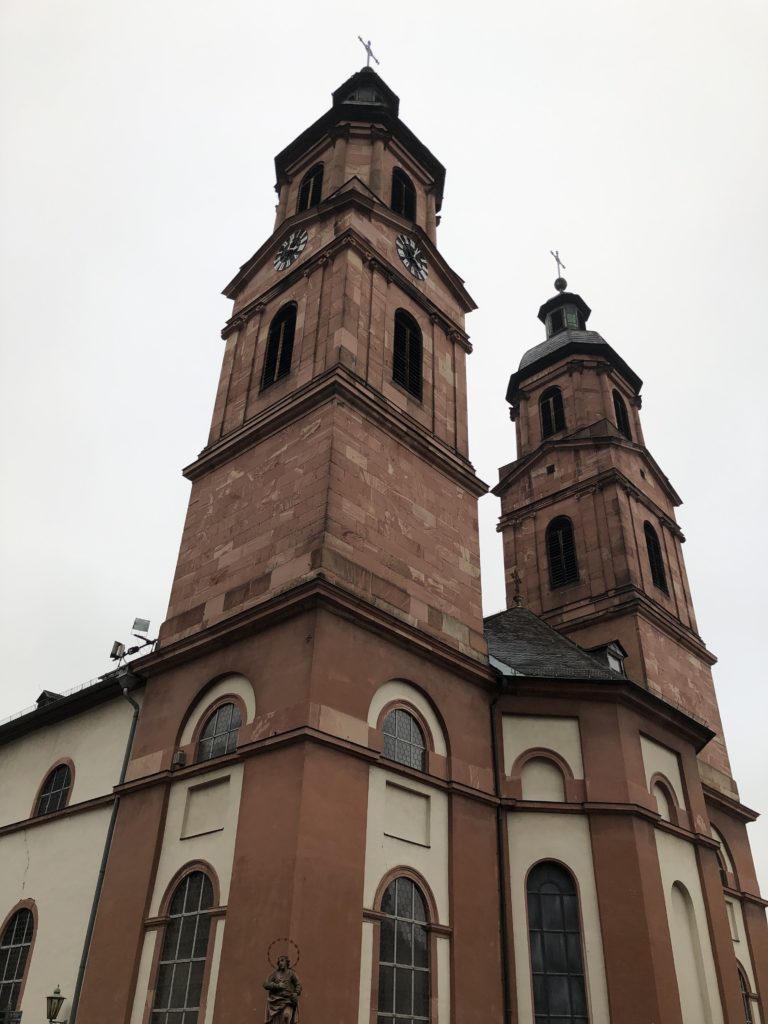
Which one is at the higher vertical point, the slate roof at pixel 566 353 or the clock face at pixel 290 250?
the slate roof at pixel 566 353

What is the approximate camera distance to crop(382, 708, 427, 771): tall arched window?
16.6 m

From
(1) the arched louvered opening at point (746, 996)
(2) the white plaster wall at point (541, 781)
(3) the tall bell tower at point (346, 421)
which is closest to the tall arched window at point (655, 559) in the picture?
(3) the tall bell tower at point (346, 421)

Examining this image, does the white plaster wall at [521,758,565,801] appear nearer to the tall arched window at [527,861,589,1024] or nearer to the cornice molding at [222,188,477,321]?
the tall arched window at [527,861,589,1024]

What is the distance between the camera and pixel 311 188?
27.9 meters

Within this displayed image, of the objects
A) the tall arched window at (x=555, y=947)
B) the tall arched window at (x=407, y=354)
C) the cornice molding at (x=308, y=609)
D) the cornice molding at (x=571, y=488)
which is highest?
the cornice molding at (x=571, y=488)

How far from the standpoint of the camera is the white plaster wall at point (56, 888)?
58.6 feet

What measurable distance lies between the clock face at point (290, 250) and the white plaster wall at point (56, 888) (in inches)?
580

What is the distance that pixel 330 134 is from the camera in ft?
92.0

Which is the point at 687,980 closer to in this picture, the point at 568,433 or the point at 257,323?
the point at 257,323

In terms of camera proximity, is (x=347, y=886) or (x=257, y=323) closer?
(x=347, y=886)

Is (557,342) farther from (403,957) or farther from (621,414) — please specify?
(403,957)

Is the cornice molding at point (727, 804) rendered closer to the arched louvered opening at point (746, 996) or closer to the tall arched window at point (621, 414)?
the arched louvered opening at point (746, 996)

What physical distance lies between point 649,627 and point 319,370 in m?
14.0

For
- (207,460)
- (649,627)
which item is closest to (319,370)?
(207,460)
